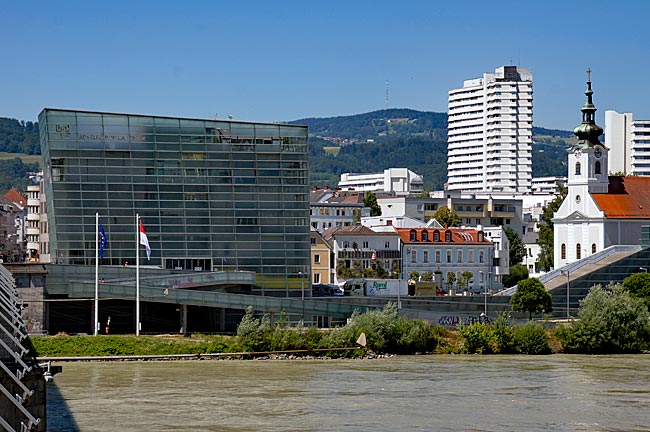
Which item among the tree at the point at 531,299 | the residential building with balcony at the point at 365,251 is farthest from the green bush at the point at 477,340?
the residential building with balcony at the point at 365,251

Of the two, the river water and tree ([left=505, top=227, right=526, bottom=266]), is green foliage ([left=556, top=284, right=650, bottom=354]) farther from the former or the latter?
tree ([left=505, top=227, right=526, bottom=266])

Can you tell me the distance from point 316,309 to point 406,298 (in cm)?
1617

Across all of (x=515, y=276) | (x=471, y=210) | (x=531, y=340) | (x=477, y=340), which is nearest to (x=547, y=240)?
(x=515, y=276)

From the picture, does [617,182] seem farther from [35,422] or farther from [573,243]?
[35,422]

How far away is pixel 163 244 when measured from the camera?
288ft

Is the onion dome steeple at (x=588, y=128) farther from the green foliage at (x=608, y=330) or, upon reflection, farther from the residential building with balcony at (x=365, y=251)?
the green foliage at (x=608, y=330)

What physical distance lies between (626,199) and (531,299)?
110ft

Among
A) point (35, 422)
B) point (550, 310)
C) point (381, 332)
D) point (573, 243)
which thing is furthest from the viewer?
point (573, 243)

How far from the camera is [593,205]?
12462cm

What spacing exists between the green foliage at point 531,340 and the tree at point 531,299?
17.0 m

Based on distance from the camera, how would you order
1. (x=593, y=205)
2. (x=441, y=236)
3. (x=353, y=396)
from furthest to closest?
(x=441, y=236) < (x=593, y=205) < (x=353, y=396)

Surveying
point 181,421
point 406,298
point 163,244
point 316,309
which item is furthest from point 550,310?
point 181,421

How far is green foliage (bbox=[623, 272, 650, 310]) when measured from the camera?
93.5 meters

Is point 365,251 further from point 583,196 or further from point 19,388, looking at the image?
point 19,388
